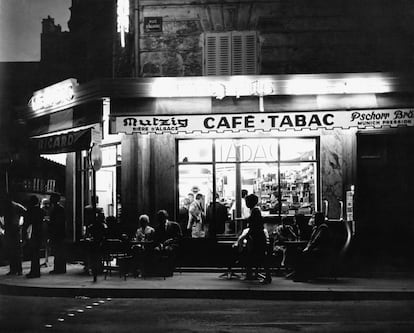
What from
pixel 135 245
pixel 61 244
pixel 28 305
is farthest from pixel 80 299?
pixel 61 244

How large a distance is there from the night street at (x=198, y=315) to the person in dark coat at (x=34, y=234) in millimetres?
2175

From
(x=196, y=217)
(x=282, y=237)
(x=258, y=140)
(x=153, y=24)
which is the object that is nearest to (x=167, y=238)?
(x=196, y=217)

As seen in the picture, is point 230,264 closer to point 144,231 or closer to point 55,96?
point 144,231

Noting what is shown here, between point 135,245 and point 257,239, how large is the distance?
8.76ft

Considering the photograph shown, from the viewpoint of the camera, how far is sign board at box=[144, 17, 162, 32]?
1619 centimetres

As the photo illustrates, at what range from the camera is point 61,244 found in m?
14.7

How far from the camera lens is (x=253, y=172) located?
15680 mm

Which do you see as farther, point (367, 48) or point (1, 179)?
point (1, 179)

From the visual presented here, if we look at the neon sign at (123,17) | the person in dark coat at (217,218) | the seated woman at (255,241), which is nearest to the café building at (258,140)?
the person in dark coat at (217,218)

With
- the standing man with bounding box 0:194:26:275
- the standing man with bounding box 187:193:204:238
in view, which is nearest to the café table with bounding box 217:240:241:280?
the standing man with bounding box 187:193:204:238

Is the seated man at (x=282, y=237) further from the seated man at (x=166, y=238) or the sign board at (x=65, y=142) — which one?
the sign board at (x=65, y=142)

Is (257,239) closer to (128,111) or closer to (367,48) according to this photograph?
(128,111)

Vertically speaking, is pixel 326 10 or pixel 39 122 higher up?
pixel 326 10

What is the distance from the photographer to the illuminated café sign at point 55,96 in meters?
16.4
